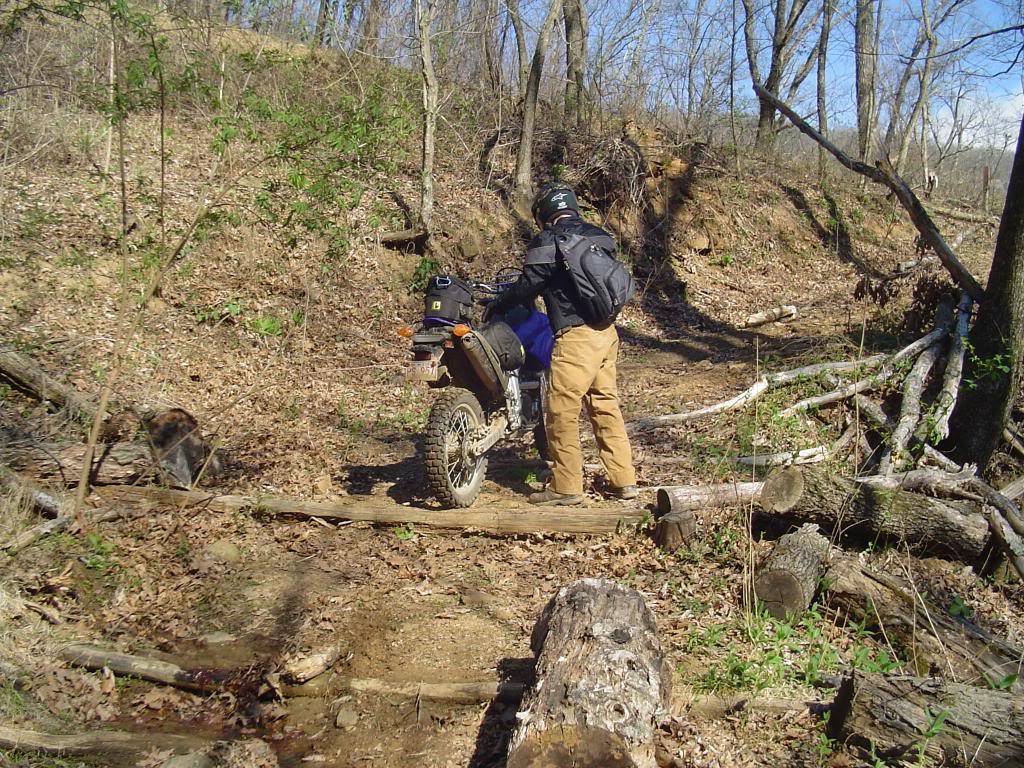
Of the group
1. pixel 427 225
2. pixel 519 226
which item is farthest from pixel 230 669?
pixel 519 226

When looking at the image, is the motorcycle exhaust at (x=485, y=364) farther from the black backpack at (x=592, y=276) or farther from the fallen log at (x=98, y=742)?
the fallen log at (x=98, y=742)

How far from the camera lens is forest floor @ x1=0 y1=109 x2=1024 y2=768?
380cm

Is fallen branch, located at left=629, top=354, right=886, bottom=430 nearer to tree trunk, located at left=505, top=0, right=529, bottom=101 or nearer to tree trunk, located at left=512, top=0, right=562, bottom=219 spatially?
tree trunk, located at left=512, top=0, right=562, bottom=219

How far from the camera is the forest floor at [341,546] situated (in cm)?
380

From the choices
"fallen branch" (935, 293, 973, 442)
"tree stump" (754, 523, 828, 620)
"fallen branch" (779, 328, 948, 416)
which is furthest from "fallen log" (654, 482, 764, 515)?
"fallen branch" (935, 293, 973, 442)

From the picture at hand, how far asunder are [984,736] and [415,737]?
7.81ft

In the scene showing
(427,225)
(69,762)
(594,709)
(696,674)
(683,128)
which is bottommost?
(69,762)

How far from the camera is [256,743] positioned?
353cm

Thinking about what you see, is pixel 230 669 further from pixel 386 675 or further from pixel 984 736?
pixel 984 736

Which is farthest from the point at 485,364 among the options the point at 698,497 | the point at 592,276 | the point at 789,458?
the point at 789,458

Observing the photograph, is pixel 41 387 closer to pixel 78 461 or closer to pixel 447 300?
pixel 78 461

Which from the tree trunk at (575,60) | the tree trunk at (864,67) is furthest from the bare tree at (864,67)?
the tree trunk at (575,60)

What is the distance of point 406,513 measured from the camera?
583cm

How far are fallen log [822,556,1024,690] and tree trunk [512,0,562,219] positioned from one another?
10683 mm
